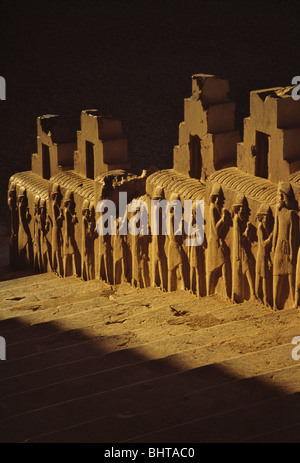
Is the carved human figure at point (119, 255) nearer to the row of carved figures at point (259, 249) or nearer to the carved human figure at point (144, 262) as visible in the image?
the carved human figure at point (144, 262)

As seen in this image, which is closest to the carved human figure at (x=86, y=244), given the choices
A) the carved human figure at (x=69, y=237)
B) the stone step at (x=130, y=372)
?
the carved human figure at (x=69, y=237)

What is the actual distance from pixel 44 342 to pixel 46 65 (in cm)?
1120

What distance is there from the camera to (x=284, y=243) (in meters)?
6.59

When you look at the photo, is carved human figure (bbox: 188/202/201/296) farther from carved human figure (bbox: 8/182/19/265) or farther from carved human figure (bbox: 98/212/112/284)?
carved human figure (bbox: 8/182/19/265)

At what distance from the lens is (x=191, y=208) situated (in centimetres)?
758

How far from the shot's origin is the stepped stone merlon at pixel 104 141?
29.2 ft

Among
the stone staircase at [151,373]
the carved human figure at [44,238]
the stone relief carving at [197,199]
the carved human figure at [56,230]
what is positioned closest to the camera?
the stone staircase at [151,373]

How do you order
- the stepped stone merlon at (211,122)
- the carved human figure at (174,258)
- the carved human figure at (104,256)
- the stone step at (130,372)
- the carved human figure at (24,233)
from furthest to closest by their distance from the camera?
the carved human figure at (24,233) → the carved human figure at (104,256) → the carved human figure at (174,258) → the stepped stone merlon at (211,122) → the stone step at (130,372)

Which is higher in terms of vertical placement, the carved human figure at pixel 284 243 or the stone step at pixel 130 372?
the carved human figure at pixel 284 243

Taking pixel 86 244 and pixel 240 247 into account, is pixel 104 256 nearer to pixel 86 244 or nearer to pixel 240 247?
pixel 86 244

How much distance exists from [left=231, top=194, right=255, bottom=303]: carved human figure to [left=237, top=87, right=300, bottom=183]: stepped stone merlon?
36cm

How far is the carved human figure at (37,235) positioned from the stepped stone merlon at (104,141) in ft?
3.90

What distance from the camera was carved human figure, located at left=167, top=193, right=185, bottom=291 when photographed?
777 centimetres

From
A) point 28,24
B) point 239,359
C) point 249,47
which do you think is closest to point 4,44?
point 28,24
